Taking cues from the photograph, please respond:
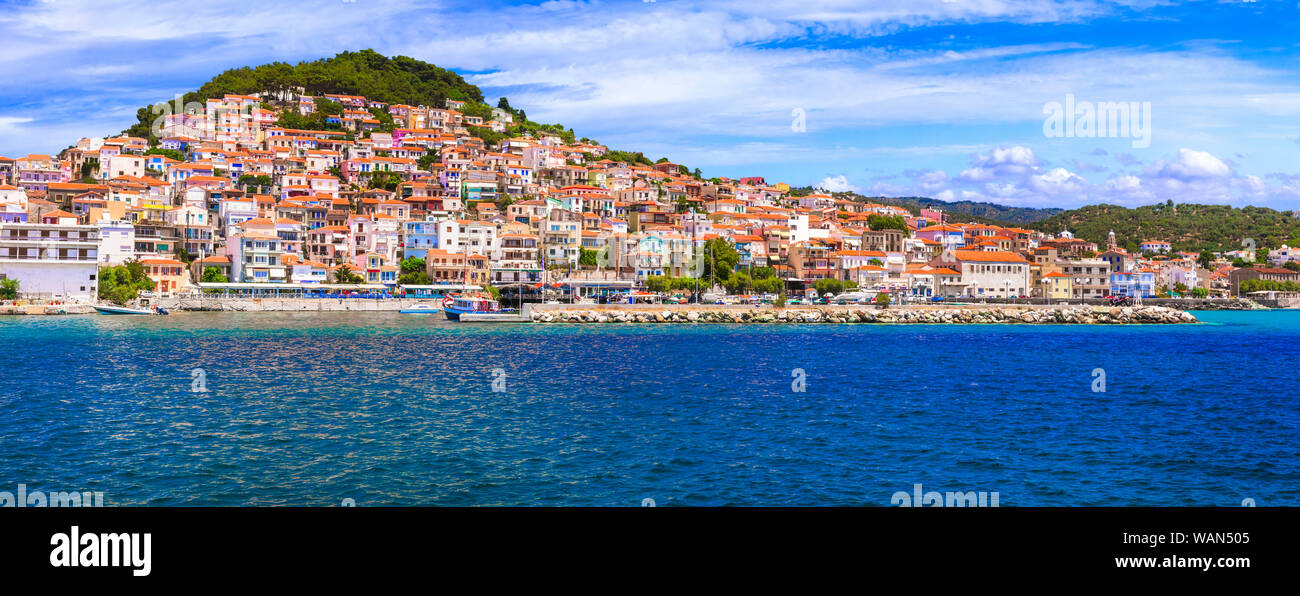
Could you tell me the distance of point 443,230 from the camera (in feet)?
206

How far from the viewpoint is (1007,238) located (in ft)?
268

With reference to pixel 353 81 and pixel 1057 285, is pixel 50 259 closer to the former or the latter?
pixel 353 81

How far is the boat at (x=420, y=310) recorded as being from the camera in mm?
52987

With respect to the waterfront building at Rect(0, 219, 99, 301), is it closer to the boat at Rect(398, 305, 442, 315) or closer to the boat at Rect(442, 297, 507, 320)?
the boat at Rect(398, 305, 442, 315)

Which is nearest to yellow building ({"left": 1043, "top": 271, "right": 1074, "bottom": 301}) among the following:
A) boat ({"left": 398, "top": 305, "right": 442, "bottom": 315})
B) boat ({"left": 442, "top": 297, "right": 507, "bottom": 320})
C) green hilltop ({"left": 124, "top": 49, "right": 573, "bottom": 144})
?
boat ({"left": 442, "top": 297, "right": 507, "bottom": 320})

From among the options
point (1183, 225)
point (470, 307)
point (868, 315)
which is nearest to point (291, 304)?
point (470, 307)

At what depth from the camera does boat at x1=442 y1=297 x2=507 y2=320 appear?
157 feet

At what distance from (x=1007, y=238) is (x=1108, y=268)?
9.52m

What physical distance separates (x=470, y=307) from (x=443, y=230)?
14.4 metres

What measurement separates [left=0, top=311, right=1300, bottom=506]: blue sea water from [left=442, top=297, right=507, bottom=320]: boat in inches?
675
